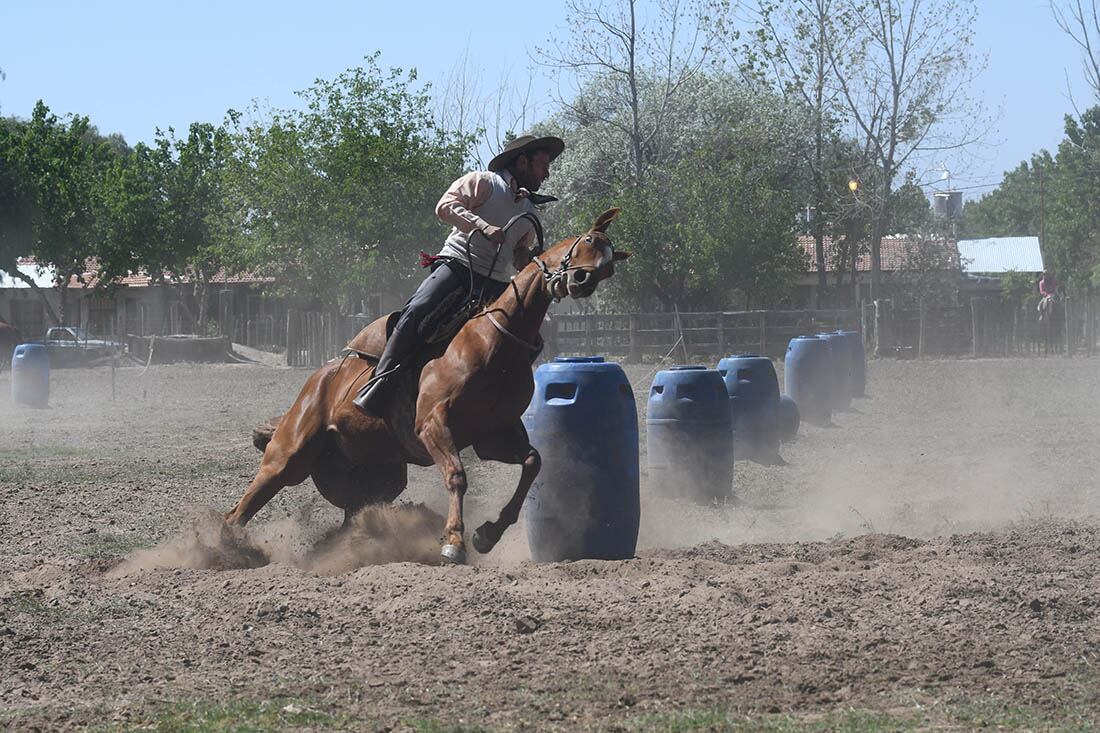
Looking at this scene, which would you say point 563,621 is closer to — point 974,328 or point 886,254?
point 974,328

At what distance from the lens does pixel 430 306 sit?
26.9ft

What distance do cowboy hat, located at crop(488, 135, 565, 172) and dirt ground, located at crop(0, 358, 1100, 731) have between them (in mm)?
2330

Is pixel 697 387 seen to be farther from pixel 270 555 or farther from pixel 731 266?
pixel 731 266

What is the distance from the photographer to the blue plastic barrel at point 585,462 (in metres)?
8.20

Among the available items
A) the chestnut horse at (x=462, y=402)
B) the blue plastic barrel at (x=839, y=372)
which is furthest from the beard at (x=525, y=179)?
the blue plastic barrel at (x=839, y=372)

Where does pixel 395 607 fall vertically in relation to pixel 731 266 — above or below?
below

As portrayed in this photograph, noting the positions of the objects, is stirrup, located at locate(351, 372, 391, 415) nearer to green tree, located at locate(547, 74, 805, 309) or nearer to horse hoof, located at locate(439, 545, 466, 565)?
horse hoof, located at locate(439, 545, 466, 565)

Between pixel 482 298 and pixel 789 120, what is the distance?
43630mm

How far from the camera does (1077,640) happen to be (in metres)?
5.62

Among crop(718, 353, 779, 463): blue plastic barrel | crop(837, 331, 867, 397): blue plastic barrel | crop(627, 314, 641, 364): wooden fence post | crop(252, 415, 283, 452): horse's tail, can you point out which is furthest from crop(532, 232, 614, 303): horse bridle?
crop(627, 314, 641, 364): wooden fence post

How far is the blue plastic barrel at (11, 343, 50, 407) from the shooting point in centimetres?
2400

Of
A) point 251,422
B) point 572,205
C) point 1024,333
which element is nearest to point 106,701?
point 251,422

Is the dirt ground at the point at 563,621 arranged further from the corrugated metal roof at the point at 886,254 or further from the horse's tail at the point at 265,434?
the corrugated metal roof at the point at 886,254

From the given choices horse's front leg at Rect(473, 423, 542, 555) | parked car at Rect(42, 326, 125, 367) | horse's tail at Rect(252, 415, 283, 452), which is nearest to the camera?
horse's front leg at Rect(473, 423, 542, 555)
